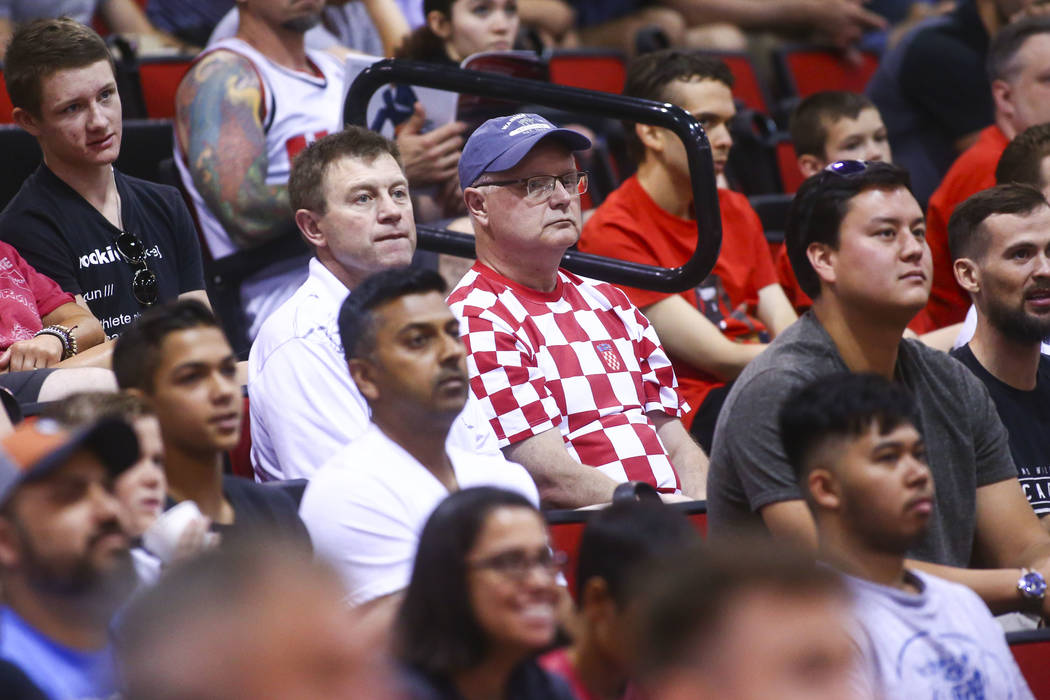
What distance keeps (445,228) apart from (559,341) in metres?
0.66

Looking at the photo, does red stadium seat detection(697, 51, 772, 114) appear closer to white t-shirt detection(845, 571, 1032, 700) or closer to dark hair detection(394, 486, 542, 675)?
white t-shirt detection(845, 571, 1032, 700)

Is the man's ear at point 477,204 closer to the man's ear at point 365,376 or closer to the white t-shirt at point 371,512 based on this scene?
the man's ear at point 365,376

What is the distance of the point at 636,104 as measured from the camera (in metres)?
3.39

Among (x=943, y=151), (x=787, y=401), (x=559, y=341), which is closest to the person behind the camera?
(x=787, y=401)

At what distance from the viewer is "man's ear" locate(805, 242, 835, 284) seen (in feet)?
9.52

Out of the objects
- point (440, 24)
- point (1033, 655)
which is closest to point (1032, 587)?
point (1033, 655)

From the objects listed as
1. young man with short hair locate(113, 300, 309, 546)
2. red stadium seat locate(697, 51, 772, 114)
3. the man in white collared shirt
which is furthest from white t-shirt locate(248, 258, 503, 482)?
red stadium seat locate(697, 51, 772, 114)

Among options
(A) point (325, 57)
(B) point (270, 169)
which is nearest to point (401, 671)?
(B) point (270, 169)

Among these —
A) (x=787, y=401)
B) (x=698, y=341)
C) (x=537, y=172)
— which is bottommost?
(x=698, y=341)

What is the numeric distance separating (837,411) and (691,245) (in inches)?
60.5

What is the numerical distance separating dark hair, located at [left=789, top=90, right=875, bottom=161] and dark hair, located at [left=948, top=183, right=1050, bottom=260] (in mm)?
1054

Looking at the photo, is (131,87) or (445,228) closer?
(445,228)

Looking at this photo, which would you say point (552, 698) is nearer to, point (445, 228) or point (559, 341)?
point (559, 341)

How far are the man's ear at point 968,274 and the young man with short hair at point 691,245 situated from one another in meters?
0.53
